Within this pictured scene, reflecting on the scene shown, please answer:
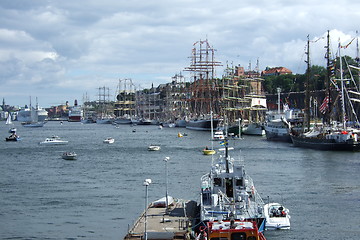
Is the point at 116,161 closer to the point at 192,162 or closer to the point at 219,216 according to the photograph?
the point at 192,162

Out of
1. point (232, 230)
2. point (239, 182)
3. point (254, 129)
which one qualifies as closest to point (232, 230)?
point (232, 230)

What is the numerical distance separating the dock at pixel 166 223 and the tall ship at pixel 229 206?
1235mm

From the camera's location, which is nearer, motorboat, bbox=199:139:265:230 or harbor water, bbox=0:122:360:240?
motorboat, bbox=199:139:265:230

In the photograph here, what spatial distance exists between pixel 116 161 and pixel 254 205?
201ft

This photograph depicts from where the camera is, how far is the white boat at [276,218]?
4462 centimetres

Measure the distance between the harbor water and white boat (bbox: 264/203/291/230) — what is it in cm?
71

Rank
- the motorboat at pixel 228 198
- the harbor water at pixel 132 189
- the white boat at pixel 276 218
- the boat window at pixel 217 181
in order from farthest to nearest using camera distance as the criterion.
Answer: the harbor water at pixel 132 189 → the white boat at pixel 276 218 → the boat window at pixel 217 181 → the motorboat at pixel 228 198

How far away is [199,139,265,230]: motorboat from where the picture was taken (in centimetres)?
3769

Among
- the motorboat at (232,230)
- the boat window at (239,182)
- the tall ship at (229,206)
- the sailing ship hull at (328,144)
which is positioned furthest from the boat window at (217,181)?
the sailing ship hull at (328,144)

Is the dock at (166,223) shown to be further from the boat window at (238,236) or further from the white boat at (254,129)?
the white boat at (254,129)

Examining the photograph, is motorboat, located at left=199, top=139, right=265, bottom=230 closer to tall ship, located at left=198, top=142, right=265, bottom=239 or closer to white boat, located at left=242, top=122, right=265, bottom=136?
tall ship, located at left=198, top=142, right=265, bottom=239

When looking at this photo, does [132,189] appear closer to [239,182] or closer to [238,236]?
[239,182]

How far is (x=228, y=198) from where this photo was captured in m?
40.3

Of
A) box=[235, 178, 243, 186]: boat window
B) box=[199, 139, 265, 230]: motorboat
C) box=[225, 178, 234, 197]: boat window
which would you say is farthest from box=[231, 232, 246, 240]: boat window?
box=[235, 178, 243, 186]: boat window
